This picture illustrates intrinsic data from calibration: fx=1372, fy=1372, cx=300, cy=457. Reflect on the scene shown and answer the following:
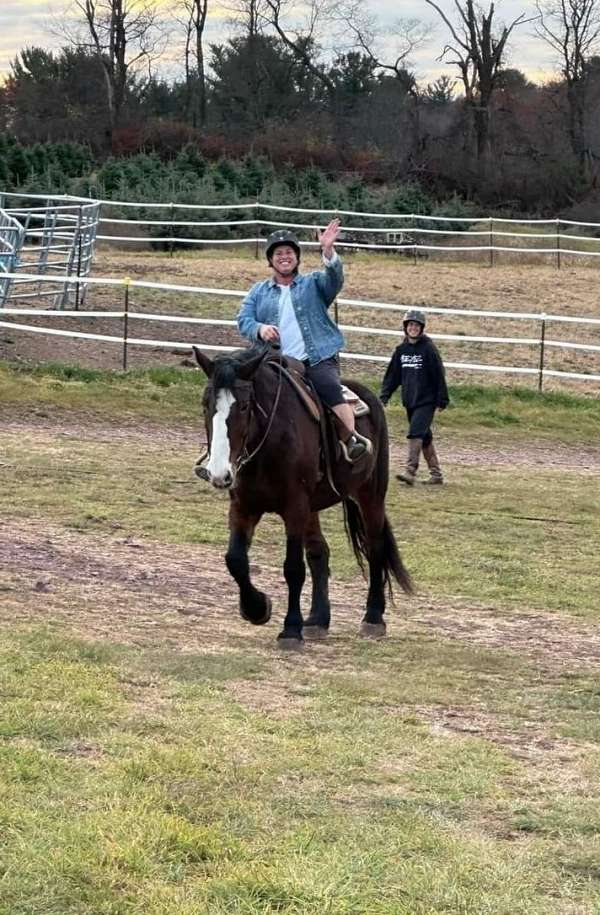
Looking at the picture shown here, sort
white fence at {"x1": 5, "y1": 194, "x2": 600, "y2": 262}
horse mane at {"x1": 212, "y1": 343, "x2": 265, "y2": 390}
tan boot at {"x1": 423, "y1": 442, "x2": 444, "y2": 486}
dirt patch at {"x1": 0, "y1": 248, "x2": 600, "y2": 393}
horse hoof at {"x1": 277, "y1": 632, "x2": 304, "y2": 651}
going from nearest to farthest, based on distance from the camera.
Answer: horse mane at {"x1": 212, "y1": 343, "x2": 265, "y2": 390} → horse hoof at {"x1": 277, "y1": 632, "x2": 304, "y2": 651} → tan boot at {"x1": 423, "y1": 442, "x2": 444, "y2": 486} → dirt patch at {"x1": 0, "y1": 248, "x2": 600, "y2": 393} → white fence at {"x1": 5, "y1": 194, "x2": 600, "y2": 262}

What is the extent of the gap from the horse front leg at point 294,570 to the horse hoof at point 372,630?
63cm

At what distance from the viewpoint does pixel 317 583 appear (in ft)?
27.7

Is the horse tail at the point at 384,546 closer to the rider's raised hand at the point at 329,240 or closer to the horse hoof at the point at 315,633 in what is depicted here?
the horse hoof at the point at 315,633

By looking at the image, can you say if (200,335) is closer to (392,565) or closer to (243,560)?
(392,565)

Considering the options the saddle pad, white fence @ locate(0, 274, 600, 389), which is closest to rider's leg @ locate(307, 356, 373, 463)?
the saddle pad

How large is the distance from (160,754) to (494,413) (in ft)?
45.5

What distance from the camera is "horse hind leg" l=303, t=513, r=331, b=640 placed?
26.9ft

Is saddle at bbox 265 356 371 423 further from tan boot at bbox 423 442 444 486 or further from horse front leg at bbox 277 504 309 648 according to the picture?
tan boot at bbox 423 442 444 486

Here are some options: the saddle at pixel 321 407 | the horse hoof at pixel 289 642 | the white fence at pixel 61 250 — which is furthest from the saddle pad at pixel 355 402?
the white fence at pixel 61 250

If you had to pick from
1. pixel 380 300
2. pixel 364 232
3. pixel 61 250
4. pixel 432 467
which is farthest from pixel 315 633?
pixel 364 232

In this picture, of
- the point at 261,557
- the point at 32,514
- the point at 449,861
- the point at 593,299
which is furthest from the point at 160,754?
the point at 593,299

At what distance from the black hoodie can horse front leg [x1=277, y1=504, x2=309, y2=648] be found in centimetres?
628

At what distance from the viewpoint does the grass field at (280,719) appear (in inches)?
162

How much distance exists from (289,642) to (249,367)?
5.28 feet
